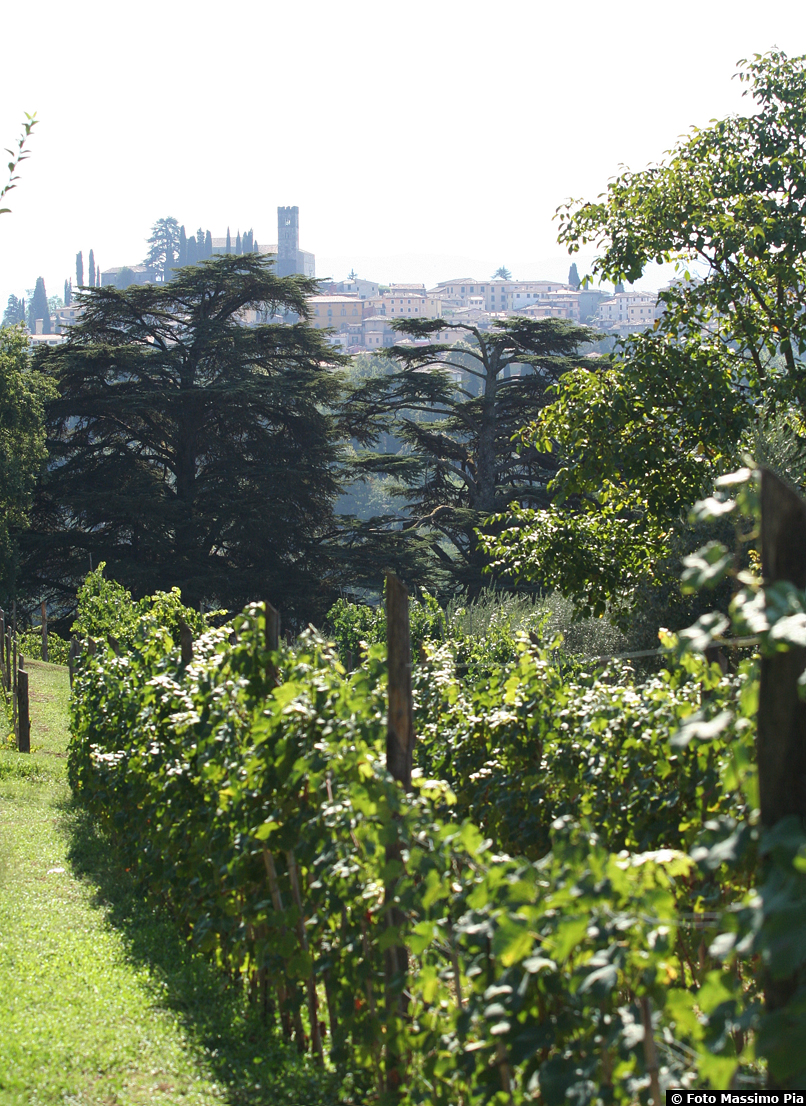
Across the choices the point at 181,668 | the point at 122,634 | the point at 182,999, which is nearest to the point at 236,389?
the point at 122,634

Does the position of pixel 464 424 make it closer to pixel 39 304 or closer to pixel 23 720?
pixel 23 720

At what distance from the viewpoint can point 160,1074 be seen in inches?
146

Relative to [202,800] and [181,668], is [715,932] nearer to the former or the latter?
[202,800]

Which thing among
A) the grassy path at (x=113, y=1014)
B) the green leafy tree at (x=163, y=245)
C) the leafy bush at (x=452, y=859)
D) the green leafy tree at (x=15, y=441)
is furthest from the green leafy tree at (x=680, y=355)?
the green leafy tree at (x=163, y=245)

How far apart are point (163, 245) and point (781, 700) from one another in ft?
675

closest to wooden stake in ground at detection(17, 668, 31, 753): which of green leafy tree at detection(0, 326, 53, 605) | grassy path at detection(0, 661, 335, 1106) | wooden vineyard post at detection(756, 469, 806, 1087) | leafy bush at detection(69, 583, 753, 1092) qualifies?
grassy path at detection(0, 661, 335, 1106)

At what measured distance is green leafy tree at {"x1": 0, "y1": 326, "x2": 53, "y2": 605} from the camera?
2638 cm

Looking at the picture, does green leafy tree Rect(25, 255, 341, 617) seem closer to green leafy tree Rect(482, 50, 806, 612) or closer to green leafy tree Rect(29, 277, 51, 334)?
green leafy tree Rect(482, 50, 806, 612)

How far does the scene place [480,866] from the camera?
2.38 m

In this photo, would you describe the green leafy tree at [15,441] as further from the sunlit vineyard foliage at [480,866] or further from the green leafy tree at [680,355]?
the sunlit vineyard foliage at [480,866]

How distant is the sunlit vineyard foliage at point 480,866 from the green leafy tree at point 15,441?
22188mm

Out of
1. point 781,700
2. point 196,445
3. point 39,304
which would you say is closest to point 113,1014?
point 781,700

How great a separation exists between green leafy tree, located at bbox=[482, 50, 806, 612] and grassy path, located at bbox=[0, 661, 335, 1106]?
14.6ft

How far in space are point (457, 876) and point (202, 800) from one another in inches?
86.0
